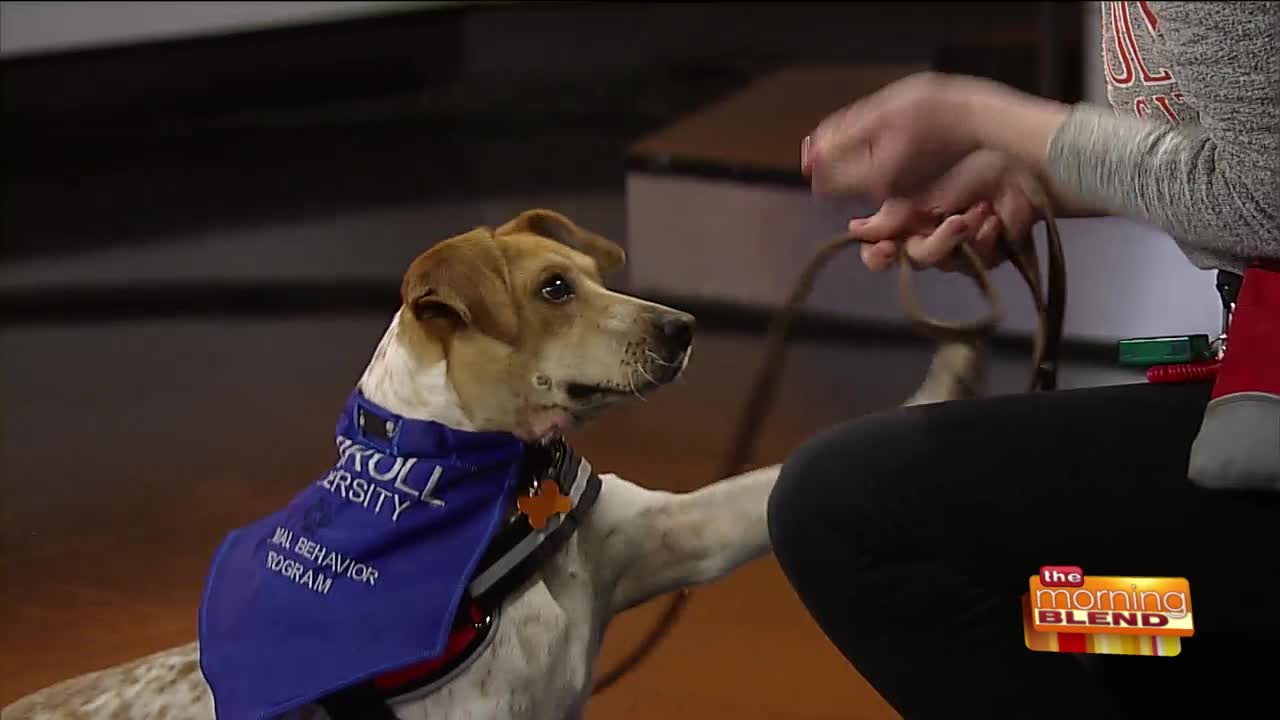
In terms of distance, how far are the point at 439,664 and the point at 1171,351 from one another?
2.23ft

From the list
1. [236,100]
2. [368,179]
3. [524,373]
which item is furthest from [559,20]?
[524,373]

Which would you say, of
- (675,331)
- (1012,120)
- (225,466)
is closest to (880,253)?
(675,331)

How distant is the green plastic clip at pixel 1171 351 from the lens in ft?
4.12

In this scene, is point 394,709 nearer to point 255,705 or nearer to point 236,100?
point 255,705

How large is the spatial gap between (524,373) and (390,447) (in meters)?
0.14

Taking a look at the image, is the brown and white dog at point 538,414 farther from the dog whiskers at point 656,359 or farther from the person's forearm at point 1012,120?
the person's forearm at point 1012,120

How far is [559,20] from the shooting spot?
5.63 metres

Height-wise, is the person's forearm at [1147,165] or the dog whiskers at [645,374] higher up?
the person's forearm at [1147,165]

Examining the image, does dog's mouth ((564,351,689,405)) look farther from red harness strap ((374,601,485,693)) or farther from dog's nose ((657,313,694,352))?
red harness strap ((374,601,485,693))

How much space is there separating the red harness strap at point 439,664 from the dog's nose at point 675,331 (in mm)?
316

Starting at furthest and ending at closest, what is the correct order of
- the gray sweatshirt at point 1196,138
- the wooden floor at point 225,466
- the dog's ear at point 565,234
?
the wooden floor at point 225,466 → the dog's ear at point 565,234 → the gray sweatshirt at point 1196,138

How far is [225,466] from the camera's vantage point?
2.81 metres

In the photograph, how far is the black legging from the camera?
1.14 metres

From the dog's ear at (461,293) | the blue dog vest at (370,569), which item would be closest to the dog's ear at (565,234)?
the dog's ear at (461,293)
